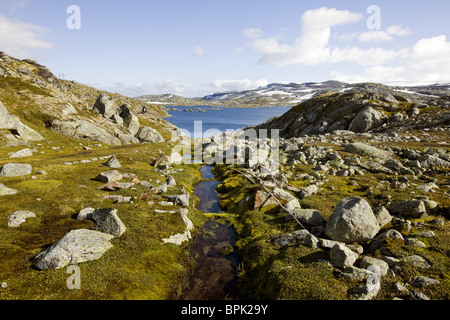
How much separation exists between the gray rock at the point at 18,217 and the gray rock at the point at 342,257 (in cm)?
2526

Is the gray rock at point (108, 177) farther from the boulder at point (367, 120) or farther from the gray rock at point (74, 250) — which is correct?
the boulder at point (367, 120)

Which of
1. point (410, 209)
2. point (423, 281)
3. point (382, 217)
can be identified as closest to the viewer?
point (423, 281)

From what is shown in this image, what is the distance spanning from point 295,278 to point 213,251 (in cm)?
956

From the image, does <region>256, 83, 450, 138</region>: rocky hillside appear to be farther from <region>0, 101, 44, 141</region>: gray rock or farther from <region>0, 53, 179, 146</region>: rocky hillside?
<region>0, 101, 44, 141</region>: gray rock

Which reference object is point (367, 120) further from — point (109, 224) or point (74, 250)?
point (74, 250)

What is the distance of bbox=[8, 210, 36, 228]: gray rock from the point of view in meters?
18.8

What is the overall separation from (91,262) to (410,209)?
25.5 m

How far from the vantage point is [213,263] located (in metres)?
19.5

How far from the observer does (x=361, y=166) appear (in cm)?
3578

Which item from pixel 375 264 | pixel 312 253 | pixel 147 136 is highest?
pixel 147 136

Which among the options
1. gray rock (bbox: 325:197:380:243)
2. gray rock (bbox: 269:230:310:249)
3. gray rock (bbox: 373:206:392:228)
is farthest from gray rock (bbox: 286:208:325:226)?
gray rock (bbox: 373:206:392:228)

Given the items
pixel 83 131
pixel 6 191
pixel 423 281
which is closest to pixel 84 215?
pixel 6 191

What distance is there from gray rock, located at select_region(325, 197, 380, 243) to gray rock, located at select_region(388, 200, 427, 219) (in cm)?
439
